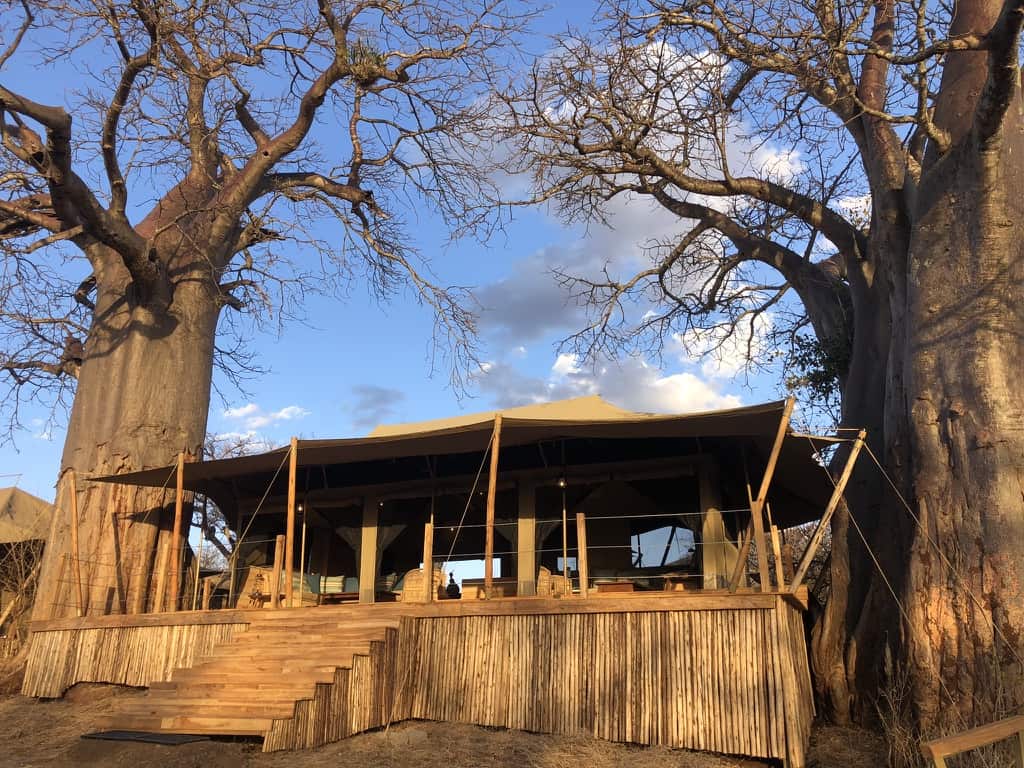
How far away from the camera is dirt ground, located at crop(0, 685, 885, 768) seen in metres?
7.10

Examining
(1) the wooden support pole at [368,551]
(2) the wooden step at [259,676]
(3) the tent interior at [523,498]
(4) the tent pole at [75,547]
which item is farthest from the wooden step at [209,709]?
(1) the wooden support pole at [368,551]

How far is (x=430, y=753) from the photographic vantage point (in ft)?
24.3

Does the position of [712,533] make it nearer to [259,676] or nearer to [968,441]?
[968,441]

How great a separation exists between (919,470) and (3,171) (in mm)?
12478

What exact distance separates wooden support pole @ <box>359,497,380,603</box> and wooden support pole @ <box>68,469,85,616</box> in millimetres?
3861

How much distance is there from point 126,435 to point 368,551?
4.02 metres

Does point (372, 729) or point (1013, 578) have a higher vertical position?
point (1013, 578)

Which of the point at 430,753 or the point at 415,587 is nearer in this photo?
the point at 430,753

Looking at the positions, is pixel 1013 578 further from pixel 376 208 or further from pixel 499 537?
pixel 376 208

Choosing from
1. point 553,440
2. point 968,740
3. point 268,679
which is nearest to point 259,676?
point 268,679

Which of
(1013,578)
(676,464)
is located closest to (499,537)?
(676,464)

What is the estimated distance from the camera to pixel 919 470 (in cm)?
813

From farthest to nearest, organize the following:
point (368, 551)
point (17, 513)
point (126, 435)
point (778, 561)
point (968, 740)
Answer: point (17, 513) → point (368, 551) → point (126, 435) → point (778, 561) → point (968, 740)

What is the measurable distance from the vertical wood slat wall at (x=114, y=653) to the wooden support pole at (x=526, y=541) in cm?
395
